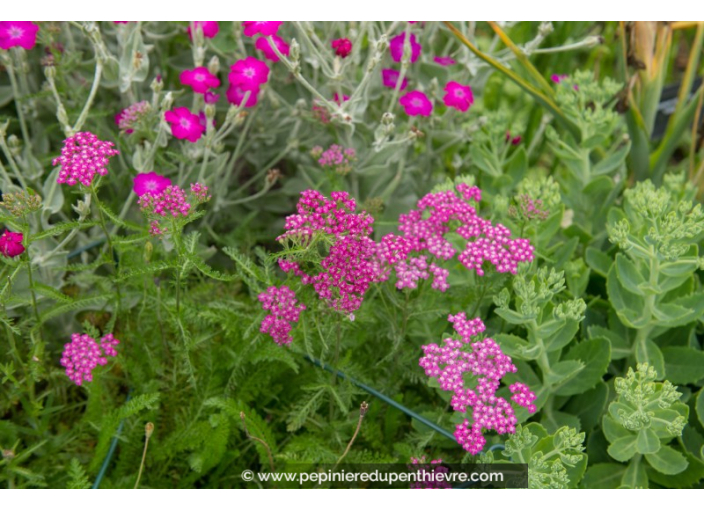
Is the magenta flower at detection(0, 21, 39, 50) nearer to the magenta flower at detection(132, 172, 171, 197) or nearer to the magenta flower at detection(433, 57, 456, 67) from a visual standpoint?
the magenta flower at detection(132, 172, 171, 197)

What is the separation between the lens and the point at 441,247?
1.28m

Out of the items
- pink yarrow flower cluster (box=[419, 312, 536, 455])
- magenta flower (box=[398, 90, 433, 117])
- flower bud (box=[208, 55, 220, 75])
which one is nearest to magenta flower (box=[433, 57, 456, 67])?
magenta flower (box=[398, 90, 433, 117])

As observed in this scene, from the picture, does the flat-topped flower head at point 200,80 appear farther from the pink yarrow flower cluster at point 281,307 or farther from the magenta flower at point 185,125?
the pink yarrow flower cluster at point 281,307

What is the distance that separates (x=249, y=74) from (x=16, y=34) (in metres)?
0.48

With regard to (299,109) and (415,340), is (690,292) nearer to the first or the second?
(415,340)

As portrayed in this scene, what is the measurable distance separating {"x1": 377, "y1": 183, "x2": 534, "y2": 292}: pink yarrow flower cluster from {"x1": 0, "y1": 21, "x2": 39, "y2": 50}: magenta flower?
2.80ft

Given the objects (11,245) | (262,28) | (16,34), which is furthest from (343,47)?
(11,245)

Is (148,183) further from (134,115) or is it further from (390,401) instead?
(390,401)

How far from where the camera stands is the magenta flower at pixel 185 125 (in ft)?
5.12

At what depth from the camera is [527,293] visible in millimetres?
1267

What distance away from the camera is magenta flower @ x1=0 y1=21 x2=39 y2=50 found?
58.2 inches

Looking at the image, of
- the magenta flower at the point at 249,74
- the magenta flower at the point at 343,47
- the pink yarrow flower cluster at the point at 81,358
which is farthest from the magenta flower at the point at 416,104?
the pink yarrow flower cluster at the point at 81,358

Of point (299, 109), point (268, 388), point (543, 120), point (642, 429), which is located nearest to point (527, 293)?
point (642, 429)

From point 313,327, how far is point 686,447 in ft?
2.65
